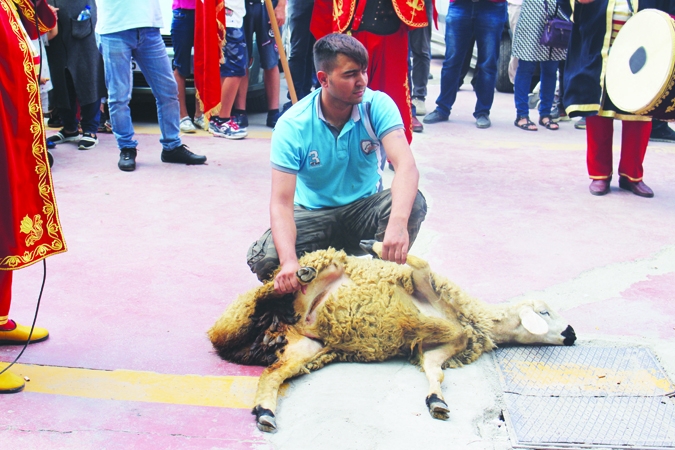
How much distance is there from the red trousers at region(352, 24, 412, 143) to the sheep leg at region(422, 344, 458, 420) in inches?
115

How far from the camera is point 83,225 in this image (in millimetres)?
4809

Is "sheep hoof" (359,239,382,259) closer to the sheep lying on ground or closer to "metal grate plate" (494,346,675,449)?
the sheep lying on ground

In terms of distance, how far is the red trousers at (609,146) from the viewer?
570cm

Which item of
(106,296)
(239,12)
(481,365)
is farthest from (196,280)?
(239,12)

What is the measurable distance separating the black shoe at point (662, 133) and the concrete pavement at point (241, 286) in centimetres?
51

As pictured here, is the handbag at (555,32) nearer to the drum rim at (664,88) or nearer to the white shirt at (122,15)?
the drum rim at (664,88)

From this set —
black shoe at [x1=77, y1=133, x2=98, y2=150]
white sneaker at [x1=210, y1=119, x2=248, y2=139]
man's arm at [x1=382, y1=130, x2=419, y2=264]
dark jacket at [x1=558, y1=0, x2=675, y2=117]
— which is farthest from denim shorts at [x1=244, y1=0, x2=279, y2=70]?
man's arm at [x1=382, y1=130, x2=419, y2=264]

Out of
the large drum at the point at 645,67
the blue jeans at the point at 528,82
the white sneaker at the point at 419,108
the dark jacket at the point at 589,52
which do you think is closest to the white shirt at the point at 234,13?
the white sneaker at the point at 419,108

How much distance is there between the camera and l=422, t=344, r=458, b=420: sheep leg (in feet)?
8.75

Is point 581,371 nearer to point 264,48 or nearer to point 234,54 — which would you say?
point 234,54

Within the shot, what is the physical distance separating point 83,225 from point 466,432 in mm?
3154

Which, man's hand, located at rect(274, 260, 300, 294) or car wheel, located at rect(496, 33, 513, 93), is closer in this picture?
man's hand, located at rect(274, 260, 300, 294)

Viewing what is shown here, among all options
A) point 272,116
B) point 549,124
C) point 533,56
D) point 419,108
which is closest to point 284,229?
point 272,116

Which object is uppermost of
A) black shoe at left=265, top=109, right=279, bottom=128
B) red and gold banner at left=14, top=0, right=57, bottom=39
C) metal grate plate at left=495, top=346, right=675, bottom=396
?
red and gold banner at left=14, top=0, right=57, bottom=39
